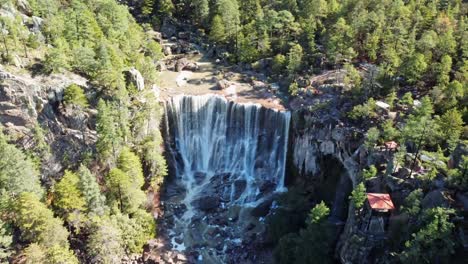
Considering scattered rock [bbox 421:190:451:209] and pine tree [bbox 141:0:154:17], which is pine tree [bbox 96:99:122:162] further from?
pine tree [bbox 141:0:154:17]

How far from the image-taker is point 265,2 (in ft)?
310

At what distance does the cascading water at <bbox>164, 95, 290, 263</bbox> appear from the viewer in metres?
59.8

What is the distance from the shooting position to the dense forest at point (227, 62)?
4375 centimetres

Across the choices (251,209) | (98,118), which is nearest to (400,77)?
(251,209)

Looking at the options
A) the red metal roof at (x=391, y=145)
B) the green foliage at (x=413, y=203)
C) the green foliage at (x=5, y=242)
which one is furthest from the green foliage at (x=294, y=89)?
the green foliage at (x=5, y=242)

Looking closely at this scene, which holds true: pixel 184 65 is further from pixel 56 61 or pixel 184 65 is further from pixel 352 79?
pixel 352 79

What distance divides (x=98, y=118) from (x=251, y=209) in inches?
1038

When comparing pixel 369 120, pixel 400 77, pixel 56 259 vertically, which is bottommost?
pixel 56 259

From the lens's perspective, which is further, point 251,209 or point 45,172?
point 251,209

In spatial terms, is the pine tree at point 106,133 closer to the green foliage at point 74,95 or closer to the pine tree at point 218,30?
the green foliage at point 74,95

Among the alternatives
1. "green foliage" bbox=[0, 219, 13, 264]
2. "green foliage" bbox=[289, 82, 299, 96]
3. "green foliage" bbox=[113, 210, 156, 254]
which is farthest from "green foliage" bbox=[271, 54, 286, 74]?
"green foliage" bbox=[0, 219, 13, 264]

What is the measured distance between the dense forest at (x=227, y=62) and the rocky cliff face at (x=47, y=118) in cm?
122

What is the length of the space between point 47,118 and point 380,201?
43350 mm

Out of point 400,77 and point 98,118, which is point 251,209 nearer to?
point 98,118
